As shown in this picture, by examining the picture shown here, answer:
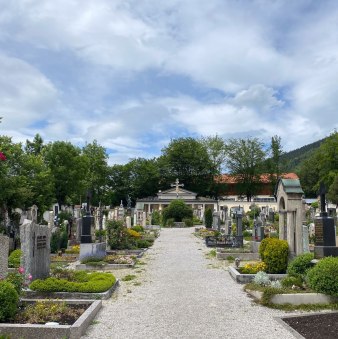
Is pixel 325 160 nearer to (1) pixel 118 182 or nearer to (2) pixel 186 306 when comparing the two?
(1) pixel 118 182

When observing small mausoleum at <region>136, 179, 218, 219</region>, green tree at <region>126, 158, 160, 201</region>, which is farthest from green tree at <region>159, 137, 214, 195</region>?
small mausoleum at <region>136, 179, 218, 219</region>

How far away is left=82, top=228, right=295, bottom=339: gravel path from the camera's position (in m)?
7.23

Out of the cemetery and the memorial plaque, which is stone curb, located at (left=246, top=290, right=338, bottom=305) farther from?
the memorial plaque

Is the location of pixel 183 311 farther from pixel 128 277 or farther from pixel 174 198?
pixel 174 198

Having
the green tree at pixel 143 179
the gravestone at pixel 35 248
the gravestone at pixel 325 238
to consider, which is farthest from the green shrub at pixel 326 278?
the green tree at pixel 143 179

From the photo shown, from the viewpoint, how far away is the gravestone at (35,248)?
33.9 feet

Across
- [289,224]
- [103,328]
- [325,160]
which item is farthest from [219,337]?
[325,160]

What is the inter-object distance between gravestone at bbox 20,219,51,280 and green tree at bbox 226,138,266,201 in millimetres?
71421

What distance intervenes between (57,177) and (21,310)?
44473 millimetres

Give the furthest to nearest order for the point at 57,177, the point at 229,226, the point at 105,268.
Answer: the point at 57,177
the point at 229,226
the point at 105,268

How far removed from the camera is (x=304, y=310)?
347 inches

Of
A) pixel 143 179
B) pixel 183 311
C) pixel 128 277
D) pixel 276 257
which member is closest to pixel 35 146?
pixel 143 179

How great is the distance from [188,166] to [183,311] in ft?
247

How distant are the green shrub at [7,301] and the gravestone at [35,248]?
2997 mm
